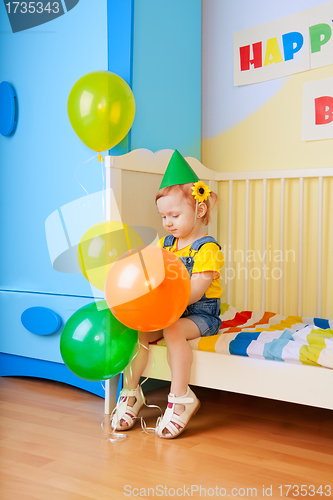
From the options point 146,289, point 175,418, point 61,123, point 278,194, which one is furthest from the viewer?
point 278,194

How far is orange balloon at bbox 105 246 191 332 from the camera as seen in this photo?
1057 millimetres

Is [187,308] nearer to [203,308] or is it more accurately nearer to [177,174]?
[203,308]

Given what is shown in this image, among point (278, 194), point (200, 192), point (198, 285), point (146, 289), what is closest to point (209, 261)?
point (198, 285)

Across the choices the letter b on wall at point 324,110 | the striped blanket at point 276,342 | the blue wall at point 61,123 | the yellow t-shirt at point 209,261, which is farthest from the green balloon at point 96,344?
the letter b on wall at point 324,110

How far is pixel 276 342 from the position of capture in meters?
1.18

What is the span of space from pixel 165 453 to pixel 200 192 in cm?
69

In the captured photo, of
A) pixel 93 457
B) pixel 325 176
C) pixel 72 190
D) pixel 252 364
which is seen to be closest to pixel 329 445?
pixel 252 364

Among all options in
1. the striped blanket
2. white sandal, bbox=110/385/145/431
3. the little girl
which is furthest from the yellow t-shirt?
white sandal, bbox=110/385/145/431

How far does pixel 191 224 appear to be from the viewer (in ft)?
4.51

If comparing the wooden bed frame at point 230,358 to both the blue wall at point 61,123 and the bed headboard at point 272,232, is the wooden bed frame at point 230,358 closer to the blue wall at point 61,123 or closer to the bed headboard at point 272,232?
the bed headboard at point 272,232

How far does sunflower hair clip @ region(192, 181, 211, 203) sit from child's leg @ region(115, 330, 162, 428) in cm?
39

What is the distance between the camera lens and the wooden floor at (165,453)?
3.05ft

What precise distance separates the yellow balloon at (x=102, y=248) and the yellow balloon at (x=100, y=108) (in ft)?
0.78

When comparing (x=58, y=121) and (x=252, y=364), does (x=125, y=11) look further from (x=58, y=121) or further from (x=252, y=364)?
(x=252, y=364)
